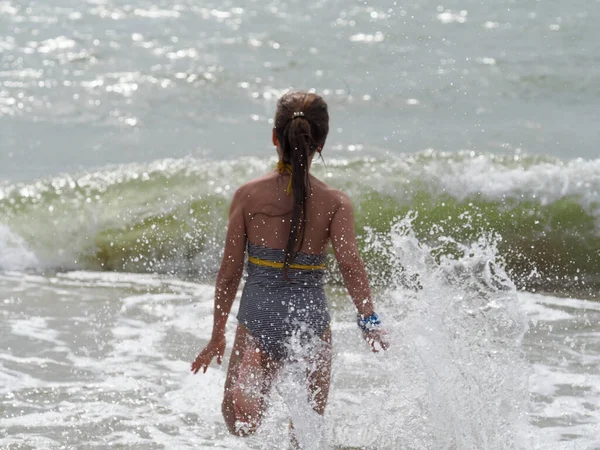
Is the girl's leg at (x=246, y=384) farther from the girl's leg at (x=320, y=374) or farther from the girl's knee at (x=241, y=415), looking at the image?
the girl's leg at (x=320, y=374)

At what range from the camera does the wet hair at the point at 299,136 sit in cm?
377

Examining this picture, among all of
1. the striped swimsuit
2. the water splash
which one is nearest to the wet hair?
the striped swimsuit

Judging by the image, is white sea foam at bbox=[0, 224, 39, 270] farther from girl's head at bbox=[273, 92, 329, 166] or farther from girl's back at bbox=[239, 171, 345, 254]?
girl's head at bbox=[273, 92, 329, 166]

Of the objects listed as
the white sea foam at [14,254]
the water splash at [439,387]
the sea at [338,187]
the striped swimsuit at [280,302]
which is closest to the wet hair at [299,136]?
the striped swimsuit at [280,302]

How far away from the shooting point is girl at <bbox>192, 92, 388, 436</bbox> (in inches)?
153

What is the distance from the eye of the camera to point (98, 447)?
4.59 metres

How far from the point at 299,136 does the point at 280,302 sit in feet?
2.27

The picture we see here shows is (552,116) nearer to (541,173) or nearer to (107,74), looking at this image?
(541,173)

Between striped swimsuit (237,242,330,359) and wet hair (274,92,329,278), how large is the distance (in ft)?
0.42

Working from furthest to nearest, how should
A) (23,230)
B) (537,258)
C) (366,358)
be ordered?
(23,230)
(537,258)
(366,358)

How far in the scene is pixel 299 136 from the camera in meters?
3.77

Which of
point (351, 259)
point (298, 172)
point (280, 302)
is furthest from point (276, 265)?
point (298, 172)

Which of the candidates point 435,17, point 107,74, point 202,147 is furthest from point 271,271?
point 435,17

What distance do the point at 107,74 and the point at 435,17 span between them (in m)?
5.60
